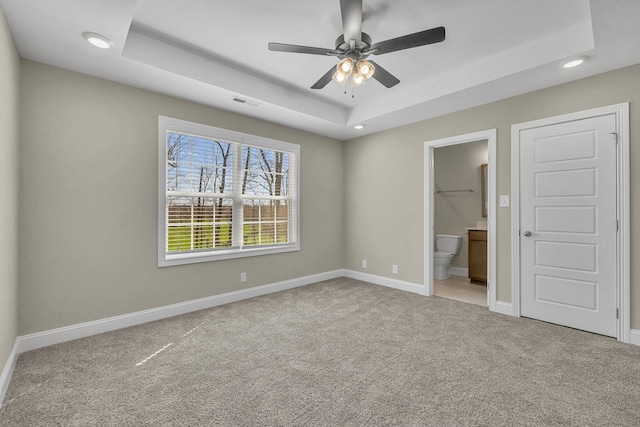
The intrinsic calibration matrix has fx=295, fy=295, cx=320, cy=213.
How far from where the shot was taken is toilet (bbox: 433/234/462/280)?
16.6ft

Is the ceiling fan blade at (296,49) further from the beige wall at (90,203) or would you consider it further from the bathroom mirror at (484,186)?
the bathroom mirror at (484,186)

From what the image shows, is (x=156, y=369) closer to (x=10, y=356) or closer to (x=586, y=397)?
(x=10, y=356)

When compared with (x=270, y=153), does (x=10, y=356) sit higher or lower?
lower

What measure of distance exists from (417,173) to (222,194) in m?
2.68

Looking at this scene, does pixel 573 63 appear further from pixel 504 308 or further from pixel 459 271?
pixel 459 271

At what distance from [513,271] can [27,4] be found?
15.3 feet

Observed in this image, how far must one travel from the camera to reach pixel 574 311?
9.53 ft

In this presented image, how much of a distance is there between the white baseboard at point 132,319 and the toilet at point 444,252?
2.52 metres

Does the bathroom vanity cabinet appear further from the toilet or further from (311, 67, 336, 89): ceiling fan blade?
(311, 67, 336, 89): ceiling fan blade

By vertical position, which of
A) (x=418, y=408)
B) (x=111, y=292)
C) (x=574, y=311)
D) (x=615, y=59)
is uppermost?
(x=615, y=59)

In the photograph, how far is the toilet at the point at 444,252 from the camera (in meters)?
5.07

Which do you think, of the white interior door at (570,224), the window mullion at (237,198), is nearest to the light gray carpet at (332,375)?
the white interior door at (570,224)

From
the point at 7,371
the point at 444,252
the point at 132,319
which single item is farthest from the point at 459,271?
the point at 7,371

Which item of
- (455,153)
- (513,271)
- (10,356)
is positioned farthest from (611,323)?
(10,356)
